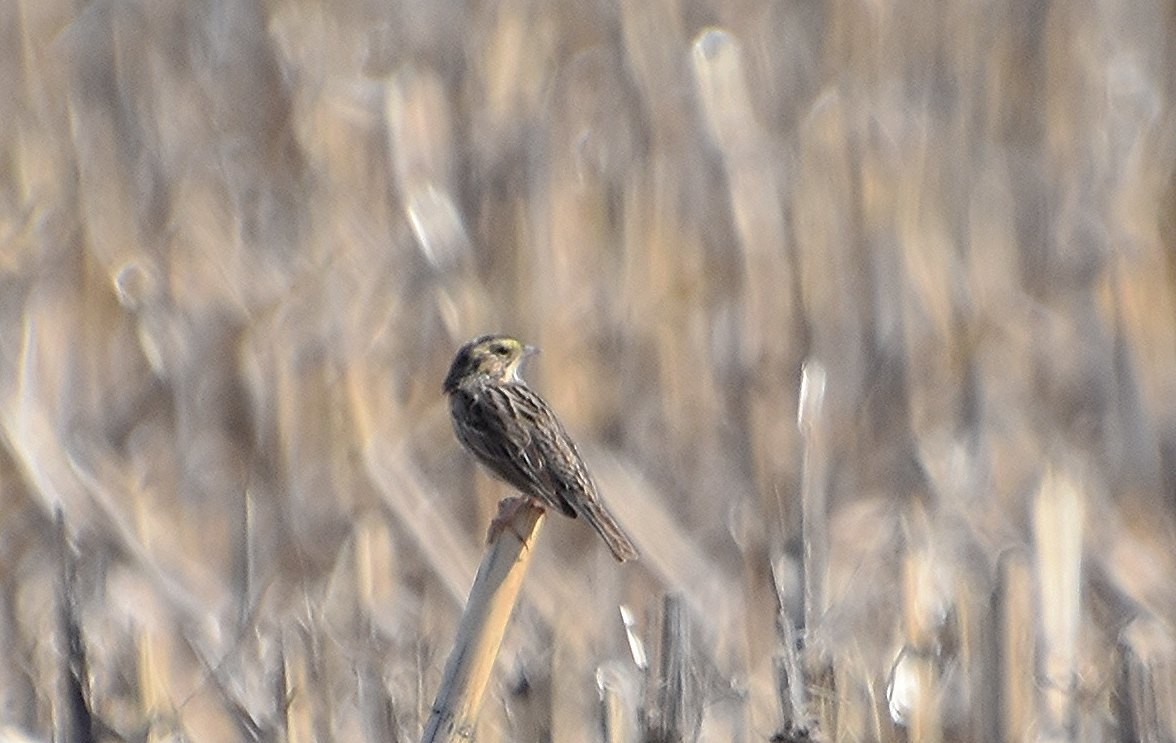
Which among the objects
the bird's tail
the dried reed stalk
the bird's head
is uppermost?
the bird's head

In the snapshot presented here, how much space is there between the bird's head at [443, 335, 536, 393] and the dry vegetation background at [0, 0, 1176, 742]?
0.29 meters

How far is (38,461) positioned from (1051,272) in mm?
2546

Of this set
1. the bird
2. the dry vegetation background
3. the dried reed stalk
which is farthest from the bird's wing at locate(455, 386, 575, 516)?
the dried reed stalk

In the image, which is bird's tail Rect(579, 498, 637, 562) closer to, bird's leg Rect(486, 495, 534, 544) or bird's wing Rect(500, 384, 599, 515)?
bird's wing Rect(500, 384, 599, 515)

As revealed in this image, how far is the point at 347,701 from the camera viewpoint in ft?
12.3

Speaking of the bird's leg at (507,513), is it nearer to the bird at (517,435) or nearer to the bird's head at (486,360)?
the bird at (517,435)

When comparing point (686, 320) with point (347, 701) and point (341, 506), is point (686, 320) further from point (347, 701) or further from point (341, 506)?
point (347, 701)

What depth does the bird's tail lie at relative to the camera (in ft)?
12.0

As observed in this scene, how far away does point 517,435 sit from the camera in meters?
4.00

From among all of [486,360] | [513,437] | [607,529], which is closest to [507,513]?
[607,529]

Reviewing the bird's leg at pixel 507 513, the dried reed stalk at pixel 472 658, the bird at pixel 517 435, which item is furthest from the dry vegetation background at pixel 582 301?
the dried reed stalk at pixel 472 658

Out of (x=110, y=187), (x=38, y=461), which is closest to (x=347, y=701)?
(x=38, y=461)

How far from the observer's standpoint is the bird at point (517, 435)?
12.4ft

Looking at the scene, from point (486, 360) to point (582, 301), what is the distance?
0.71 metres
